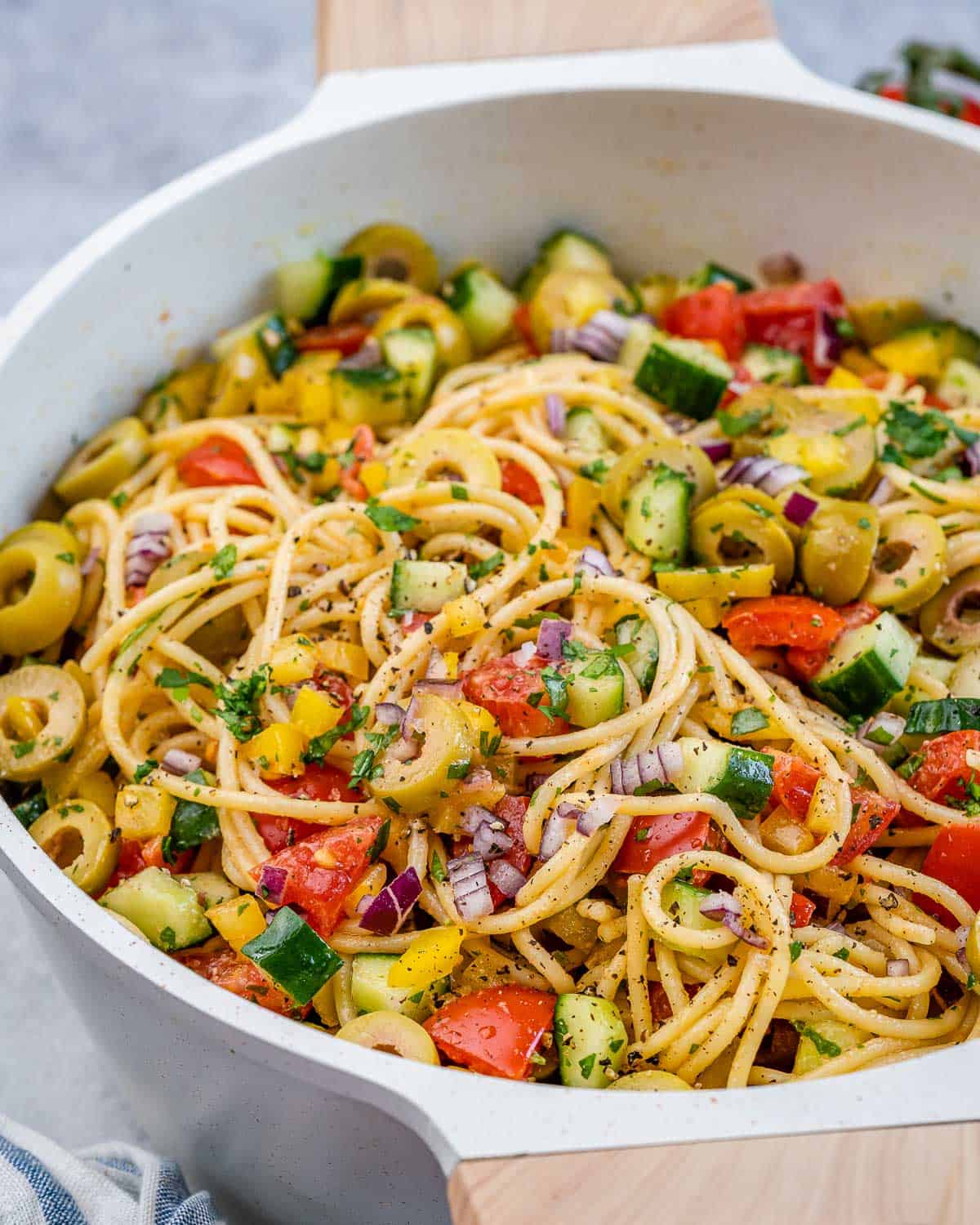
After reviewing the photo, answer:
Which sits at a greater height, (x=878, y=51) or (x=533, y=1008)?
(x=878, y=51)

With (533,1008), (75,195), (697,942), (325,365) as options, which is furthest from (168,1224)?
(75,195)

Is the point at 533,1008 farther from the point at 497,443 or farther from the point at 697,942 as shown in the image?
the point at 497,443

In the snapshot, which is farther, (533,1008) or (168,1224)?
(168,1224)

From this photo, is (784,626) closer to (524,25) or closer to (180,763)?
(180,763)

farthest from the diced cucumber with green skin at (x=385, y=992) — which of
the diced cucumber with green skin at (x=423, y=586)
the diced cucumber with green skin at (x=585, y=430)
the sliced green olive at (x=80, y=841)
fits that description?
the diced cucumber with green skin at (x=585, y=430)

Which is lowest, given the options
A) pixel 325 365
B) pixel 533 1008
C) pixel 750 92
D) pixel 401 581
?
pixel 533 1008

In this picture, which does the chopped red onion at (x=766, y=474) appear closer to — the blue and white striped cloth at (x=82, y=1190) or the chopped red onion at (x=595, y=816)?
the chopped red onion at (x=595, y=816)

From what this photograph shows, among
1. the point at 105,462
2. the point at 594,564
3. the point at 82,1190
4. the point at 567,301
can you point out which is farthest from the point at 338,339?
the point at 82,1190

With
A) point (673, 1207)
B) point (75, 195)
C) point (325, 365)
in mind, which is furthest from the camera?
point (75, 195)
